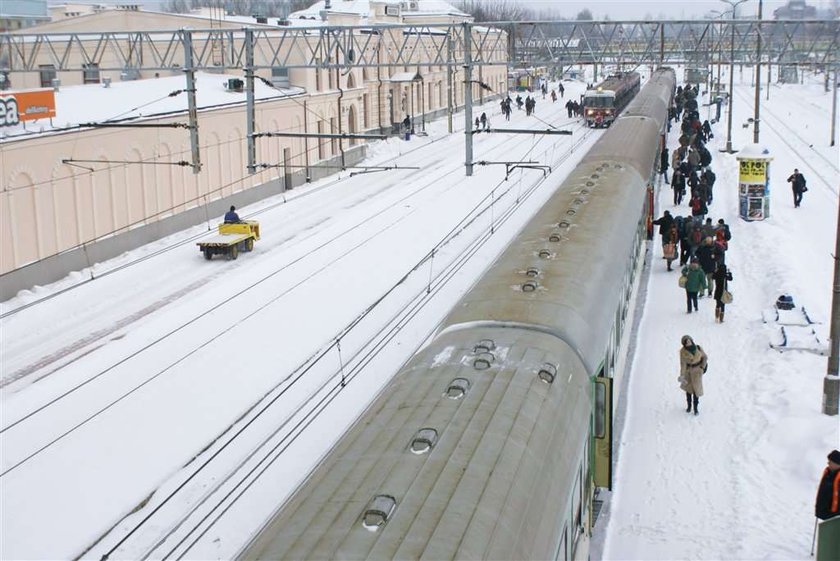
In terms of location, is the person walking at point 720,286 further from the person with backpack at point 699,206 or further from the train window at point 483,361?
the train window at point 483,361

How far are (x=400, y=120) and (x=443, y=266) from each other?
107ft

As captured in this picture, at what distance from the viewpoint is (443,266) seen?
23547 mm

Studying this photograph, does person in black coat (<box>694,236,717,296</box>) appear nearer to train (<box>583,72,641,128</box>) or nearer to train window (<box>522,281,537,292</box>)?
train window (<box>522,281,537,292</box>)

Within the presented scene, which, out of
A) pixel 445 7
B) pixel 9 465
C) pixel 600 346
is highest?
pixel 445 7

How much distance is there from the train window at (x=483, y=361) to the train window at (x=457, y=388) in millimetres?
305

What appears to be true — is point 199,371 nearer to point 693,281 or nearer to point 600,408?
point 693,281

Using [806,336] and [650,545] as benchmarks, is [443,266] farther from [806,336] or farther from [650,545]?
[650,545]

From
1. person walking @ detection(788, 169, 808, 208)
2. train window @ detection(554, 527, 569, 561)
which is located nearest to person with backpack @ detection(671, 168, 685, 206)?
person walking @ detection(788, 169, 808, 208)

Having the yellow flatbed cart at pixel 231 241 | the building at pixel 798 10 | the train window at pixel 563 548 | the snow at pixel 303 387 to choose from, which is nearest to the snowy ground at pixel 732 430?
the snow at pixel 303 387

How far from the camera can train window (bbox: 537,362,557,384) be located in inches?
288

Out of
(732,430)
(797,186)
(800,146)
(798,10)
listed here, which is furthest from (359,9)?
(798,10)

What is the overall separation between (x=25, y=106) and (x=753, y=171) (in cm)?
1785

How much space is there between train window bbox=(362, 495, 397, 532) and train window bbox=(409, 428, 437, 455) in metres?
0.67

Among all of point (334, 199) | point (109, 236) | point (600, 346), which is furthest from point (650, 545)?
point (334, 199)
